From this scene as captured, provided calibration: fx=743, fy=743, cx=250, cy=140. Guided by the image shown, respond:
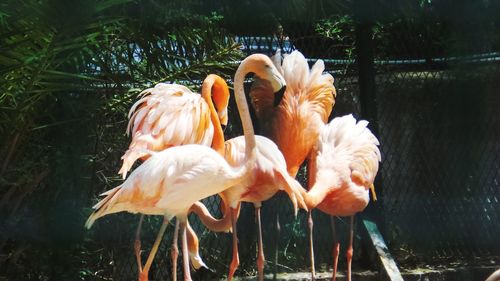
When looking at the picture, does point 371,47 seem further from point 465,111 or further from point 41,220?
point 41,220

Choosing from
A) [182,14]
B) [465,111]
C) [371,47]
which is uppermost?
[182,14]

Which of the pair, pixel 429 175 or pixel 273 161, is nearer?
pixel 273 161

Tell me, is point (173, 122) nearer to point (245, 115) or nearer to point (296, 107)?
point (245, 115)

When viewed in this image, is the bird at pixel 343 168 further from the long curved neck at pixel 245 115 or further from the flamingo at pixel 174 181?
the flamingo at pixel 174 181

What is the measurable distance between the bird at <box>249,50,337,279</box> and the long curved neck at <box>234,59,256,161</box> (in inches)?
19.9

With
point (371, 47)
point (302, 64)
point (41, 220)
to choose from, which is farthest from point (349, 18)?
point (41, 220)

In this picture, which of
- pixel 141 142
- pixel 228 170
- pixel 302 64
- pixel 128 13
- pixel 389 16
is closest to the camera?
pixel 228 170

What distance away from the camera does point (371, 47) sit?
14.1 ft

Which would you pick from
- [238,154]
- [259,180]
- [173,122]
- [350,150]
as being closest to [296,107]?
[350,150]

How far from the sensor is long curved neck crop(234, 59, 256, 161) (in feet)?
9.78

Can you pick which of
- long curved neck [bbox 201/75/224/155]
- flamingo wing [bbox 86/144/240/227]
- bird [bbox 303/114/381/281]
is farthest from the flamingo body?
bird [bbox 303/114/381/281]

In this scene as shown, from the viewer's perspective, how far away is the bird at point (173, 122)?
124 inches

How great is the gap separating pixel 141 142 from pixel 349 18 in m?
1.70

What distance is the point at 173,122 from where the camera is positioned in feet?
10.3
